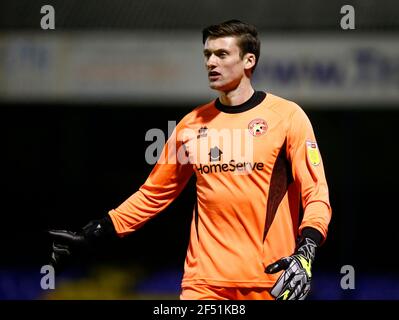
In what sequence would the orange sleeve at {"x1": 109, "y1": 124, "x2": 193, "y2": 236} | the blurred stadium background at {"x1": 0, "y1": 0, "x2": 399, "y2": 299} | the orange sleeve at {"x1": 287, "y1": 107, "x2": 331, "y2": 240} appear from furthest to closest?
the blurred stadium background at {"x1": 0, "y1": 0, "x2": 399, "y2": 299} < the orange sleeve at {"x1": 109, "y1": 124, "x2": 193, "y2": 236} < the orange sleeve at {"x1": 287, "y1": 107, "x2": 331, "y2": 240}

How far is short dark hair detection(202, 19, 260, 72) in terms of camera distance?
5324mm

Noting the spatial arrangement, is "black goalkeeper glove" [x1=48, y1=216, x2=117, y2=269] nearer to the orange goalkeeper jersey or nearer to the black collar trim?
the orange goalkeeper jersey

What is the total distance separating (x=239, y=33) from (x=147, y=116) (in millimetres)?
4068

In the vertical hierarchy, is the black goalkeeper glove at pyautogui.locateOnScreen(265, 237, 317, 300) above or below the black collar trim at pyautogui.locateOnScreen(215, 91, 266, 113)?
below

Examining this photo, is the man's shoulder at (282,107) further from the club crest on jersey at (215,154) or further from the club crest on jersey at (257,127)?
the club crest on jersey at (215,154)

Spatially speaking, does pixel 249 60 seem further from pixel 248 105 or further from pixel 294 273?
pixel 294 273

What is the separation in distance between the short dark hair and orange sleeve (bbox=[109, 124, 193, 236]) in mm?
718

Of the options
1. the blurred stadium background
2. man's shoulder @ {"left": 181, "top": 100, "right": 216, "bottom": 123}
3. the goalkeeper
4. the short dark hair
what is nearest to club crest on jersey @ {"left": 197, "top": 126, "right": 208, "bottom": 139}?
the goalkeeper

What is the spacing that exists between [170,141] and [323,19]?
390 centimetres

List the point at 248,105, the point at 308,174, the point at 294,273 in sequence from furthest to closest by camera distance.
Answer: the point at 248,105 < the point at 308,174 < the point at 294,273

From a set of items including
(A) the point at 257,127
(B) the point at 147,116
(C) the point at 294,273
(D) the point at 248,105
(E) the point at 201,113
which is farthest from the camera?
(B) the point at 147,116

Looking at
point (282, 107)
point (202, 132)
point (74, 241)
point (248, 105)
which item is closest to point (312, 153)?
point (282, 107)

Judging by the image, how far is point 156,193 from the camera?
5.50 metres

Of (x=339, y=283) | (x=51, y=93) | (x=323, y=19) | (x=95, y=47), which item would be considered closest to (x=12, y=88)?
(x=51, y=93)
